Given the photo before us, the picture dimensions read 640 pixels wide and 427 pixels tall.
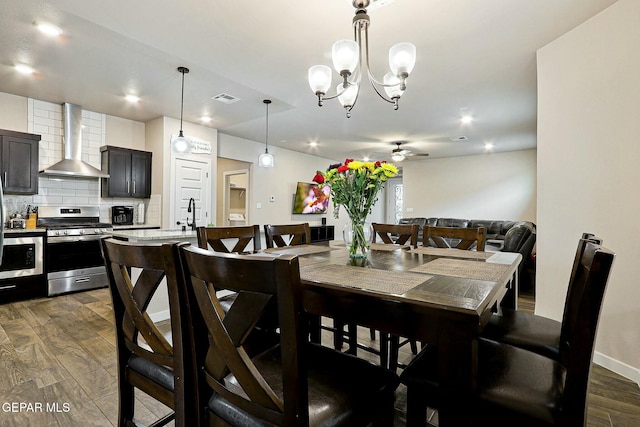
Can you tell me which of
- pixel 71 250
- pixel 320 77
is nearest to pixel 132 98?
pixel 71 250

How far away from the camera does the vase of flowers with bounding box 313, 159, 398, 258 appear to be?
1748 mm

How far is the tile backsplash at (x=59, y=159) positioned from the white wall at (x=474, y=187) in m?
6.65

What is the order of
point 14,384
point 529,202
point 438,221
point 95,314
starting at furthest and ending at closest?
point 438,221 < point 529,202 < point 95,314 < point 14,384

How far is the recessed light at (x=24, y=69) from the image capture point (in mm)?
3285

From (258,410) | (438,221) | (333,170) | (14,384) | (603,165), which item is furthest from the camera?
(438,221)

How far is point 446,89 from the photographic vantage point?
3.82m

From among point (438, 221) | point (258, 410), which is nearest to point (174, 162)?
point (258, 410)

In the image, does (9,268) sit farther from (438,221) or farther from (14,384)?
(438,221)

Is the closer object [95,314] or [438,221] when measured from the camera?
[95,314]

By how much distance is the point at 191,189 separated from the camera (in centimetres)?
526

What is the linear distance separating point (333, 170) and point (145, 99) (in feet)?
11.9

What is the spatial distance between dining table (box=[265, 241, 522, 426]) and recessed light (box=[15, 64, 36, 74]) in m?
3.86

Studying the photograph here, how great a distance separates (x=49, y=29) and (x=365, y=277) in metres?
3.32

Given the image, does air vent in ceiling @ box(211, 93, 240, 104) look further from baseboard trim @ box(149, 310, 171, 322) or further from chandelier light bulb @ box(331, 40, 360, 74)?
baseboard trim @ box(149, 310, 171, 322)
